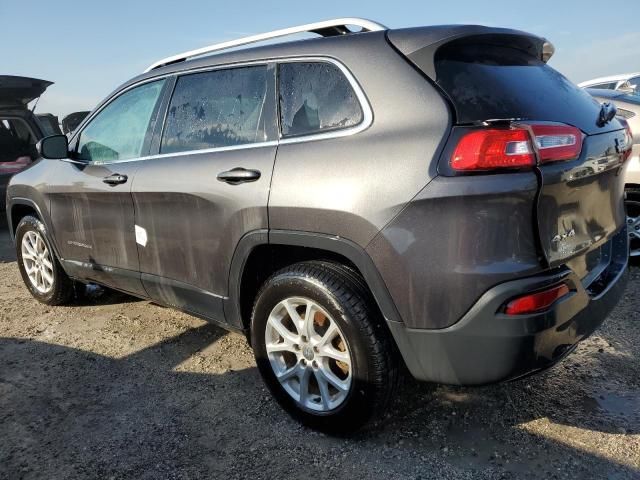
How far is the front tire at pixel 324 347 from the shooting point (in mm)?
2316

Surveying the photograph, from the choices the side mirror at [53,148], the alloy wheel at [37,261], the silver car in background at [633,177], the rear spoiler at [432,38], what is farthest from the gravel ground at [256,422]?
the rear spoiler at [432,38]

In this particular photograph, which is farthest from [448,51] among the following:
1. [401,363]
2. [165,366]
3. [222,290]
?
[165,366]

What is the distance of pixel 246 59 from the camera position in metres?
2.86

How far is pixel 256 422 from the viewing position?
9.07 ft

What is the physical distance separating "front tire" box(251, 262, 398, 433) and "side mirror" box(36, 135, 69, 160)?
7.09 feet

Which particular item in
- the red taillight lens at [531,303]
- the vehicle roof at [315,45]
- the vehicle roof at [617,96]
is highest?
the vehicle roof at [315,45]

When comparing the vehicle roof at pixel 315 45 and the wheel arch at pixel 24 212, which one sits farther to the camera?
the wheel arch at pixel 24 212

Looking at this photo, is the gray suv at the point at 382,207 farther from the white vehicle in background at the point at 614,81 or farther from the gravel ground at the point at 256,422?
the white vehicle in background at the point at 614,81

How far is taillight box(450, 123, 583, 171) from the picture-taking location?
1.97 metres

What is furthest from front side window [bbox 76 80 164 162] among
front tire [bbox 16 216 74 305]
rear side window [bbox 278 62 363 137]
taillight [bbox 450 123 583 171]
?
taillight [bbox 450 123 583 171]

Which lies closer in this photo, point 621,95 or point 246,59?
point 246,59

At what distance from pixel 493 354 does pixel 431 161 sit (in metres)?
0.75

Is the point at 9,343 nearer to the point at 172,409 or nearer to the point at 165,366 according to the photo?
the point at 165,366

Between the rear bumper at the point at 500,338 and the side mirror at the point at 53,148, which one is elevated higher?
the side mirror at the point at 53,148
